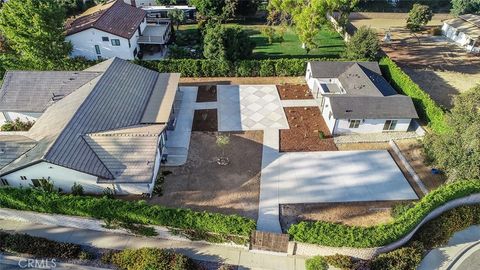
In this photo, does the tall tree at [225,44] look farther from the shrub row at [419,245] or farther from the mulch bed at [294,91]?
the shrub row at [419,245]

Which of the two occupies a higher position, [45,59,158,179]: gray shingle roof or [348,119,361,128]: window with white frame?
[45,59,158,179]: gray shingle roof

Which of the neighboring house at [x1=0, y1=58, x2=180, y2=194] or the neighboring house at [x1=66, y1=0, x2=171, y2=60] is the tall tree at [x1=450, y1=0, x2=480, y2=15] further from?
the neighboring house at [x1=0, y1=58, x2=180, y2=194]

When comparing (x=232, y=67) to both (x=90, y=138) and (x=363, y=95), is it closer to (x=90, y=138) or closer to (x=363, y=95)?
(x=363, y=95)

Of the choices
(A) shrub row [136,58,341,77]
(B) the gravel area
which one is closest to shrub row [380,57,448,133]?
(B) the gravel area

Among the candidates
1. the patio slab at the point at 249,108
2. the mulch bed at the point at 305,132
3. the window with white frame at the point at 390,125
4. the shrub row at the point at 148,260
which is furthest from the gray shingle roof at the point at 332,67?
the shrub row at the point at 148,260

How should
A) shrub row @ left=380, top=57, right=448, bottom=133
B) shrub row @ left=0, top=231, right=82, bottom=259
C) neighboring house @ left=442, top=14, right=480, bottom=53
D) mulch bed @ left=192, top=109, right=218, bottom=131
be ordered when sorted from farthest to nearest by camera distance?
neighboring house @ left=442, top=14, right=480, bottom=53
mulch bed @ left=192, top=109, right=218, bottom=131
shrub row @ left=380, top=57, right=448, bottom=133
shrub row @ left=0, top=231, right=82, bottom=259

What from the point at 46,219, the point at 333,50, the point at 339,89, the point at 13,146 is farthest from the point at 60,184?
the point at 333,50
